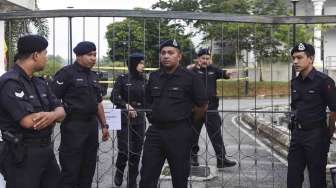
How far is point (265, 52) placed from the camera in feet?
22.0

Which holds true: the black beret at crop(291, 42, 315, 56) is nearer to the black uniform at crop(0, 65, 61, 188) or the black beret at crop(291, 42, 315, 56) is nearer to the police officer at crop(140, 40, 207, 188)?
the police officer at crop(140, 40, 207, 188)

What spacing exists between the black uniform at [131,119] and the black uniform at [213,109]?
754mm

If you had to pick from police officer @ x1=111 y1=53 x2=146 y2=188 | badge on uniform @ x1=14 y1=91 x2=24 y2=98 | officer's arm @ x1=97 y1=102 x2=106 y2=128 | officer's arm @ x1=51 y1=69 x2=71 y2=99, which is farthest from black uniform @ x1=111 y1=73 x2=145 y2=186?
badge on uniform @ x1=14 y1=91 x2=24 y2=98

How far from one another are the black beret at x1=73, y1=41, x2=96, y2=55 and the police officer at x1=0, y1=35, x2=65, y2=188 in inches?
55.1

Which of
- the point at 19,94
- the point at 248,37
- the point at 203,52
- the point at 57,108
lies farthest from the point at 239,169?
the point at 19,94

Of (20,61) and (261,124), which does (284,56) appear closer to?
(20,61)

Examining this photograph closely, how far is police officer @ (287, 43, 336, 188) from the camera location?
18.1ft

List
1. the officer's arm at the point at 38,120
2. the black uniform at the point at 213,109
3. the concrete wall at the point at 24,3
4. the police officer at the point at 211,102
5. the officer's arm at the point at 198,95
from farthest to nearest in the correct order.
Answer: the concrete wall at the point at 24,3, the black uniform at the point at 213,109, the police officer at the point at 211,102, the officer's arm at the point at 198,95, the officer's arm at the point at 38,120

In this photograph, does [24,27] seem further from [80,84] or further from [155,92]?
[155,92]

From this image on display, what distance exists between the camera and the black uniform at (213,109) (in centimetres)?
746

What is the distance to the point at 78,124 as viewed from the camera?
5.79 metres

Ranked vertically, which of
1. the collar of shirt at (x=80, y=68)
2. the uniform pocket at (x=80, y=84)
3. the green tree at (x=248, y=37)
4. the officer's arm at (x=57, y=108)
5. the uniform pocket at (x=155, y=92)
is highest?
the green tree at (x=248, y=37)

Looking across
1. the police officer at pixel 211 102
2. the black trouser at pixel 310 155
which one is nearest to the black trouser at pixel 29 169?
the black trouser at pixel 310 155

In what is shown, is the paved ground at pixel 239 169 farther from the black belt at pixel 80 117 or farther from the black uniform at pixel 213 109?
the black belt at pixel 80 117
